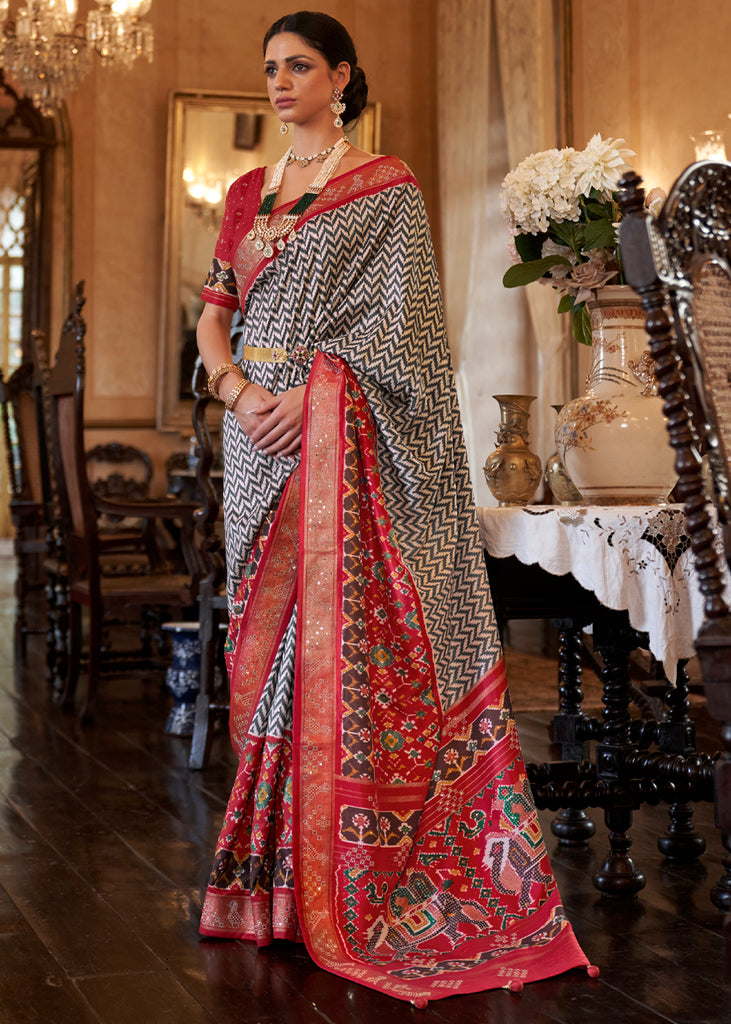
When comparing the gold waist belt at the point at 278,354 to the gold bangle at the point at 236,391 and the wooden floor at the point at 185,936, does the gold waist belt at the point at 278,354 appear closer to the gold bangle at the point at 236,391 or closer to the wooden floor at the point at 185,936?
the gold bangle at the point at 236,391

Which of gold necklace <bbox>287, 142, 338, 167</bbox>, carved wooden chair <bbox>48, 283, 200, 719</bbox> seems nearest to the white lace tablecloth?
gold necklace <bbox>287, 142, 338, 167</bbox>

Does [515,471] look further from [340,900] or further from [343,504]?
[340,900]

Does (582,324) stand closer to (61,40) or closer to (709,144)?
(709,144)

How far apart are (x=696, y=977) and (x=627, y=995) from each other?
154 mm

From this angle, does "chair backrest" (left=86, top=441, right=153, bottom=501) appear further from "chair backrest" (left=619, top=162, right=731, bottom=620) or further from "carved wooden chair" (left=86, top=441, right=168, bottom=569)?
"chair backrest" (left=619, top=162, right=731, bottom=620)

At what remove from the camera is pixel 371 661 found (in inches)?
82.7

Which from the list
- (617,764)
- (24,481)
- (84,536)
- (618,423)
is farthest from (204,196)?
(617,764)

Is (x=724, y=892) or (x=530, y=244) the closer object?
(x=724, y=892)

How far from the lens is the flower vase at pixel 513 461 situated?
99.7 inches

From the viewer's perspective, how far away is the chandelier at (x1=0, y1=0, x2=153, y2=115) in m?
6.82

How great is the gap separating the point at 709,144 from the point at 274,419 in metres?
4.48

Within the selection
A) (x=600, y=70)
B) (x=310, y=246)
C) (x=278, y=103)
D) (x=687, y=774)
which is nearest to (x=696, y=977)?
(x=687, y=774)

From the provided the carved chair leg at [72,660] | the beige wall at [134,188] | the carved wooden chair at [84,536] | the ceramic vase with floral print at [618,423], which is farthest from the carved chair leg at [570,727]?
the beige wall at [134,188]

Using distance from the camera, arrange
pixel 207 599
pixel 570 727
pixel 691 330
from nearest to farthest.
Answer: pixel 691 330, pixel 570 727, pixel 207 599
